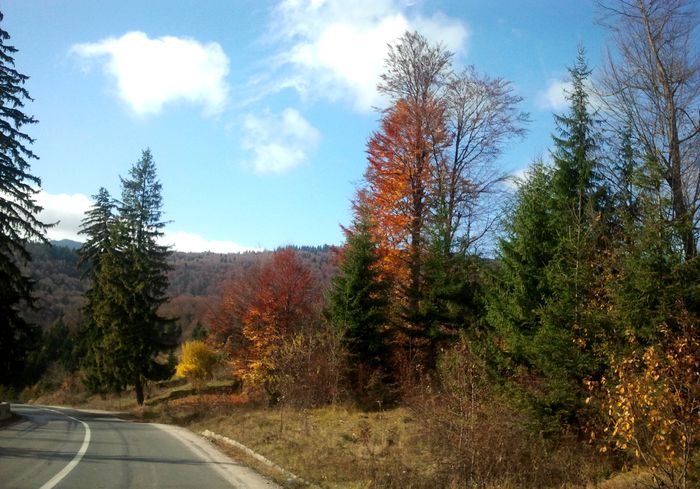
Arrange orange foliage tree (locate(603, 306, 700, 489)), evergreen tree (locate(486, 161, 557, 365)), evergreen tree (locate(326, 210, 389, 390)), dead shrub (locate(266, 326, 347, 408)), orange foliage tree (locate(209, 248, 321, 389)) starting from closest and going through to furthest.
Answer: orange foliage tree (locate(603, 306, 700, 489)) < evergreen tree (locate(486, 161, 557, 365)) < dead shrub (locate(266, 326, 347, 408)) < evergreen tree (locate(326, 210, 389, 390)) < orange foliage tree (locate(209, 248, 321, 389))

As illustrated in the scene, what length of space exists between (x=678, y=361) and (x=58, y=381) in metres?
73.3

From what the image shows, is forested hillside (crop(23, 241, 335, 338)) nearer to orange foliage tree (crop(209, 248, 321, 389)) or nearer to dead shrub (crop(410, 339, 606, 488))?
orange foliage tree (crop(209, 248, 321, 389))

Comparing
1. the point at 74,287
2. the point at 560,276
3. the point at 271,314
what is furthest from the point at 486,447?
the point at 74,287

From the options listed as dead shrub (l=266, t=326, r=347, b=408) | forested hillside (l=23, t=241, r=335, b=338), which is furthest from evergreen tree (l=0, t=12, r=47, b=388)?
forested hillside (l=23, t=241, r=335, b=338)

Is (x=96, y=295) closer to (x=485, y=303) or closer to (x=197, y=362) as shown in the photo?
(x=197, y=362)

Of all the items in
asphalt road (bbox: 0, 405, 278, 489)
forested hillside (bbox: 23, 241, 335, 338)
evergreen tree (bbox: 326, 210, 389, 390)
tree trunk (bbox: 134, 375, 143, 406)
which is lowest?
tree trunk (bbox: 134, 375, 143, 406)

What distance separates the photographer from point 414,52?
24047 millimetres

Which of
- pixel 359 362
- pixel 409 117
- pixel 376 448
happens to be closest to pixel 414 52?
pixel 409 117

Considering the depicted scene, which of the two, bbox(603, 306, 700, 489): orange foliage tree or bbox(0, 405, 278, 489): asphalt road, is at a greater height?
bbox(603, 306, 700, 489): orange foliage tree

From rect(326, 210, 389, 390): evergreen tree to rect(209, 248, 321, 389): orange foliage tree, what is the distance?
4470mm

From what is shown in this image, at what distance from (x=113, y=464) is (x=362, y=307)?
12.0 metres

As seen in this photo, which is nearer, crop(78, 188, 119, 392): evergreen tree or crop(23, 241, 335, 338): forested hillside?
crop(78, 188, 119, 392): evergreen tree

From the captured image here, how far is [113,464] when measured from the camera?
38.6 feet

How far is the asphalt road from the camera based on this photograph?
9570 millimetres
